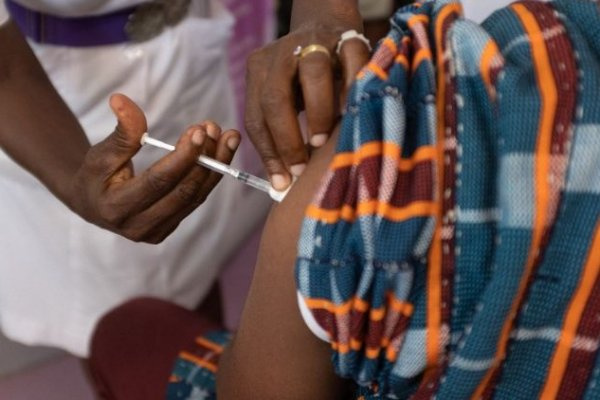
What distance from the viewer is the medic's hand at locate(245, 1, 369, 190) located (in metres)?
0.61

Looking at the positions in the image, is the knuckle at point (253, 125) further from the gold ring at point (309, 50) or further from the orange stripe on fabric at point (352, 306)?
the orange stripe on fabric at point (352, 306)

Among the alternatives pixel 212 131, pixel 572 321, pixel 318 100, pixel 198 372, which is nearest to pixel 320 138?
pixel 318 100

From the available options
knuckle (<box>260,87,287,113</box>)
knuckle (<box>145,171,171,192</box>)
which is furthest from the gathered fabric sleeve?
knuckle (<box>145,171,171,192</box>)

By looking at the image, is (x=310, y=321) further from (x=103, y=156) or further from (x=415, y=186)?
(x=103, y=156)

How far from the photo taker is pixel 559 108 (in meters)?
0.47

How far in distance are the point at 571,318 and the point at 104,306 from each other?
0.82 meters

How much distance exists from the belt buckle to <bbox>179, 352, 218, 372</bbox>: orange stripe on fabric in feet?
1.35

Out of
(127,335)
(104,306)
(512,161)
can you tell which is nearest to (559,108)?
(512,161)

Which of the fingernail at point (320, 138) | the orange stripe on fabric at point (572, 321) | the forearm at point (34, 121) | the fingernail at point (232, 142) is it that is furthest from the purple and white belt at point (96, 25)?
the orange stripe on fabric at point (572, 321)

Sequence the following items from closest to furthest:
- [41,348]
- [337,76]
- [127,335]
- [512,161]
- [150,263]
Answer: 1. [512,161]
2. [337,76]
3. [127,335]
4. [150,263]
5. [41,348]

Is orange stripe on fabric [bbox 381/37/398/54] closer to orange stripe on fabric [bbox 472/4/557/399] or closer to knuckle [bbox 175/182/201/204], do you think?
orange stripe on fabric [bbox 472/4/557/399]

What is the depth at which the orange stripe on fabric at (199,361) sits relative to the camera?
88 centimetres

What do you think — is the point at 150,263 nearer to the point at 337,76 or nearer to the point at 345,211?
the point at 337,76

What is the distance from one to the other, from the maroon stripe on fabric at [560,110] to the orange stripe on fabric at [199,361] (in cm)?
47
